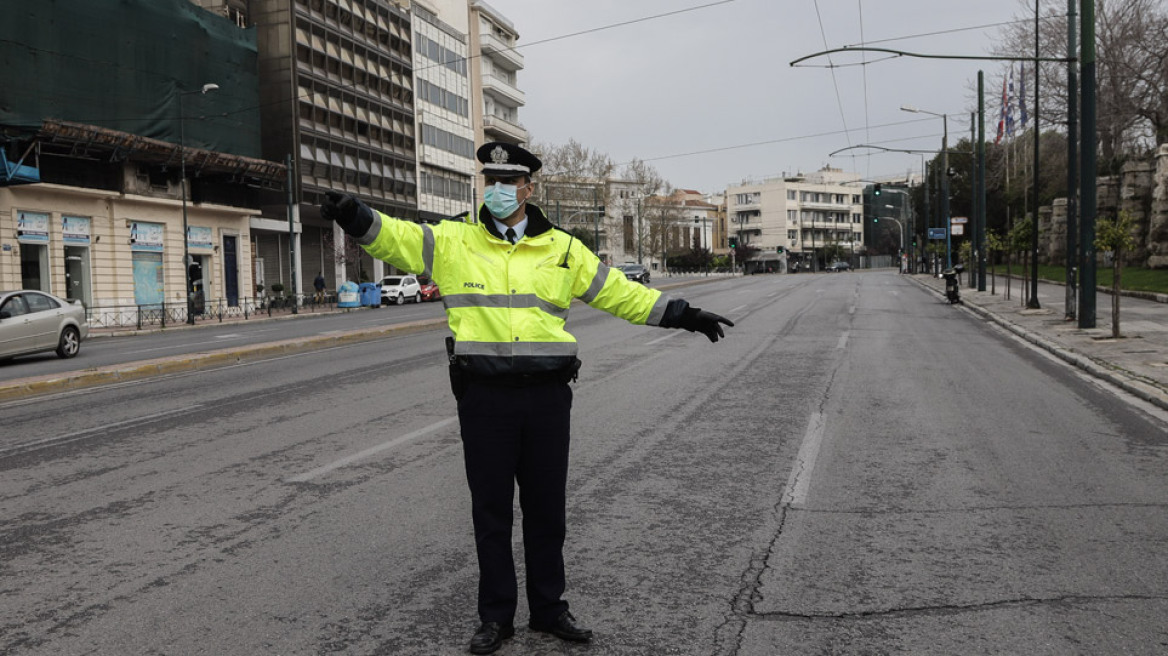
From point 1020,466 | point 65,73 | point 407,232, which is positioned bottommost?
point 1020,466

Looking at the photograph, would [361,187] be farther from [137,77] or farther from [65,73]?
[65,73]

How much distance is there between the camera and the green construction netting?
3422 centimetres

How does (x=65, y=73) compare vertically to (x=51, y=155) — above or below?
above

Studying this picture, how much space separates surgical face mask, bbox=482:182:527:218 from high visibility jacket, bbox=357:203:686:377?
6cm

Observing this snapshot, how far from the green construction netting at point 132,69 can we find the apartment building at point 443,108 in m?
20.8

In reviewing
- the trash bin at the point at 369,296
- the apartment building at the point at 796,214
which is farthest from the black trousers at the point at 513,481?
the apartment building at the point at 796,214

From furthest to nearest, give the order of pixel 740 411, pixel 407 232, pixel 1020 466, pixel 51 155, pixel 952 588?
1. pixel 51 155
2. pixel 740 411
3. pixel 1020 466
4. pixel 952 588
5. pixel 407 232

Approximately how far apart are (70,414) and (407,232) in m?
8.41

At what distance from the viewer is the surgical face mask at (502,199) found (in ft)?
12.7

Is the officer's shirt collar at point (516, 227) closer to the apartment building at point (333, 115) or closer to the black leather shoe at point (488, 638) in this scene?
the black leather shoe at point (488, 638)

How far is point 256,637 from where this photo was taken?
3896mm

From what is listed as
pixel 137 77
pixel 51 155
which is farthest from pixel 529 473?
pixel 137 77

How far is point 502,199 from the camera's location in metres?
3.88

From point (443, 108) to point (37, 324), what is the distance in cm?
5564
